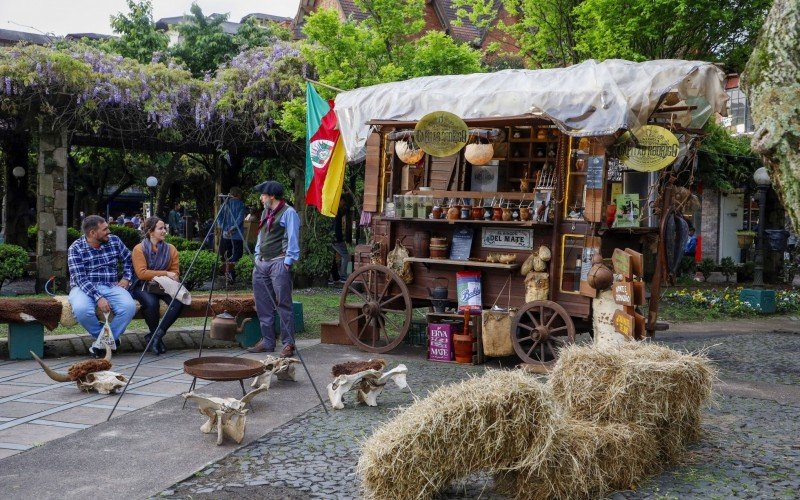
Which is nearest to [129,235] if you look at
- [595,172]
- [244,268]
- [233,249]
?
[233,249]

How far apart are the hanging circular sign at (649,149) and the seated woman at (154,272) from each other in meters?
5.27

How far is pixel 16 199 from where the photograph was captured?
67.1 ft

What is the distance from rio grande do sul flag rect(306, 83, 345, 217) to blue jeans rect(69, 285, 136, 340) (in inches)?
145

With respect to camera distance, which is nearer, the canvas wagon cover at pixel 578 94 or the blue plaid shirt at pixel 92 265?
the canvas wagon cover at pixel 578 94

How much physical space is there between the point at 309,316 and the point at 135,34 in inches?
784

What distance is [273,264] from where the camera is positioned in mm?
9438

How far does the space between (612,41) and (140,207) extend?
140 feet

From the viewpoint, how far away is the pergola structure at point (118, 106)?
1488 centimetres

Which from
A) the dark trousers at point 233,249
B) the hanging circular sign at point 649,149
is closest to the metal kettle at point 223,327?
the hanging circular sign at point 649,149

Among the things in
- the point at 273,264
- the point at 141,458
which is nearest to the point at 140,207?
the point at 273,264

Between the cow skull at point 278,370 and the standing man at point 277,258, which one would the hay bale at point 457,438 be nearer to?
the cow skull at point 278,370

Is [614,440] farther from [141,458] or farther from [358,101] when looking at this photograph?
[358,101]

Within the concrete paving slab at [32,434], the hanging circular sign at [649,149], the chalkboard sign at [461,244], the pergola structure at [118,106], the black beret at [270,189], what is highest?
the pergola structure at [118,106]

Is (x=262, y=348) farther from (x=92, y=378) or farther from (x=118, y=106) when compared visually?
(x=118, y=106)
